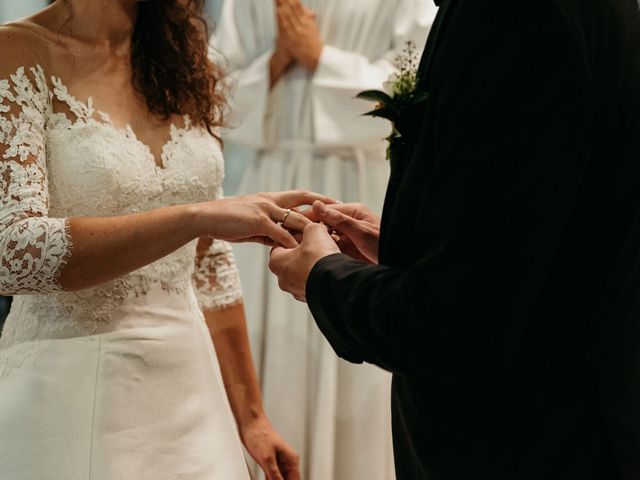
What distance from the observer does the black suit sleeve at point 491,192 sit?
2.86 feet

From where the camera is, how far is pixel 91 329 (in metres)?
1.52

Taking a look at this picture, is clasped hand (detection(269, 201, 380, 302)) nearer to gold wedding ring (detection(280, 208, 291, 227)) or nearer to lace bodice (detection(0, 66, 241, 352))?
gold wedding ring (detection(280, 208, 291, 227))

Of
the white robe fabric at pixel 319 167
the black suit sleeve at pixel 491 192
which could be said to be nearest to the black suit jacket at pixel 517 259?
the black suit sleeve at pixel 491 192

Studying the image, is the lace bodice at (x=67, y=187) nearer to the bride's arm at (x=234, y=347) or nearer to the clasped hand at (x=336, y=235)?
the bride's arm at (x=234, y=347)

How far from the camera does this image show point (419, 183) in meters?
0.95

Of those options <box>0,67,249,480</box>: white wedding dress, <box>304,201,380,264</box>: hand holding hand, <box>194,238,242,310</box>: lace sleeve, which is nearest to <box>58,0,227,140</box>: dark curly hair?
<box>0,67,249,480</box>: white wedding dress

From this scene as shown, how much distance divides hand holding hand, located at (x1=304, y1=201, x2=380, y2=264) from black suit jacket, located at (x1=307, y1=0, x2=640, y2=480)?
334mm

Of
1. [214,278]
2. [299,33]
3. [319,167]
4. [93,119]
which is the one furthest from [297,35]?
[93,119]

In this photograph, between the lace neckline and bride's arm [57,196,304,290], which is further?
the lace neckline

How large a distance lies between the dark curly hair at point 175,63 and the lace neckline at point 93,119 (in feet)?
0.31

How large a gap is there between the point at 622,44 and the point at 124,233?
2.52 feet

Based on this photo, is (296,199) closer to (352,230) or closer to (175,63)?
(352,230)

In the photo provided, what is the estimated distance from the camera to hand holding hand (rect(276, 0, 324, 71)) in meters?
2.72

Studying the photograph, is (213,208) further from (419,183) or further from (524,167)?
(524,167)
